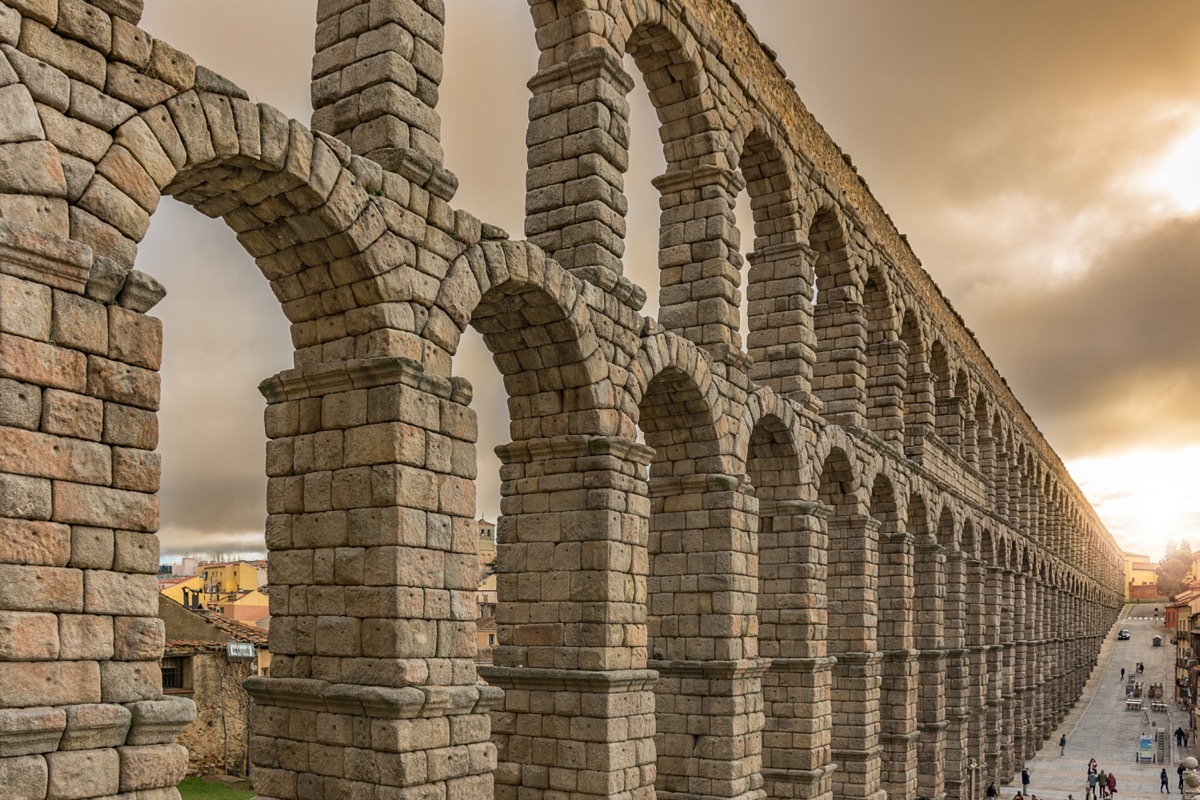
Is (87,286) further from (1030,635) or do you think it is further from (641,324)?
(1030,635)

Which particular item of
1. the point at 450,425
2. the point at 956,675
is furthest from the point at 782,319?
the point at 956,675

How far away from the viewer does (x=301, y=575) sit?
30.1 ft

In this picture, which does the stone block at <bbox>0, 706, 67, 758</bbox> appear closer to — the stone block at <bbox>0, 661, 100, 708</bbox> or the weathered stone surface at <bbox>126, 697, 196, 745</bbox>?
the stone block at <bbox>0, 661, 100, 708</bbox>

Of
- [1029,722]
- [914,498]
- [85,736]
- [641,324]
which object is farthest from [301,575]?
[1029,722]

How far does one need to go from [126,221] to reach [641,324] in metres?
6.64

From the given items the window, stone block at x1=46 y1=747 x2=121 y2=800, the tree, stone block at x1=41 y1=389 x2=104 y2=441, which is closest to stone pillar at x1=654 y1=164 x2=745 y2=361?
stone block at x1=41 y1=389 x2=104 y2=441

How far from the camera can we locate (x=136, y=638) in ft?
22.0

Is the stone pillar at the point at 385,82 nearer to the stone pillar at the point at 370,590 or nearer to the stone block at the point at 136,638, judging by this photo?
the stone pillar at the point at 370,590

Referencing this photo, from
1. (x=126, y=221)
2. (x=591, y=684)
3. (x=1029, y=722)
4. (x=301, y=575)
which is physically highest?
(x=126, y=221)

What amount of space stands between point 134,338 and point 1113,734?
4798cm

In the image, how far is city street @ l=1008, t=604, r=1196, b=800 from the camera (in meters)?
→ 34.5

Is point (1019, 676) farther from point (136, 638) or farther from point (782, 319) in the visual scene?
point (136, 638)

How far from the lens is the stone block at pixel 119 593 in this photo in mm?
6527

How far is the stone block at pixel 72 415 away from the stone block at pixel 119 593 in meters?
0.81
